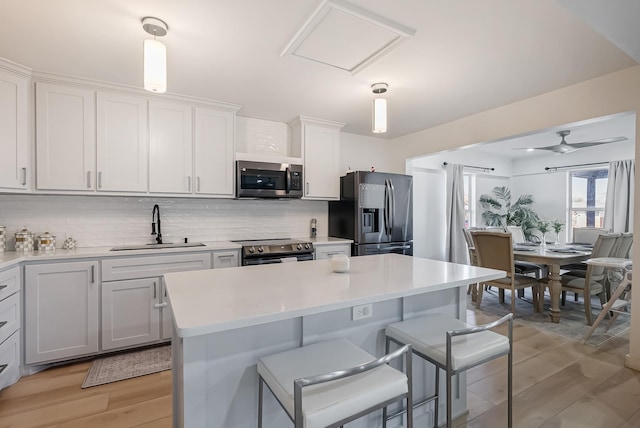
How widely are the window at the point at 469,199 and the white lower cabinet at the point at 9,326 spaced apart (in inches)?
253

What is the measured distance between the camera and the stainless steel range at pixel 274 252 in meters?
3.05

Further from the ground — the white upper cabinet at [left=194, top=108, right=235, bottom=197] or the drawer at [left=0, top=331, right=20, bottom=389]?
the white upper cabinet at [left=194, top=108, right=235, bottom=197]

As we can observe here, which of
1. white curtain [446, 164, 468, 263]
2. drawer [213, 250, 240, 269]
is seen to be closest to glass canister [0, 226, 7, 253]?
drawer [213, 250, 240, 269]

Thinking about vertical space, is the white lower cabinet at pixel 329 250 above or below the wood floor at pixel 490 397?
above

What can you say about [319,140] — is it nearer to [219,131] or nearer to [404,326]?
[219,131]

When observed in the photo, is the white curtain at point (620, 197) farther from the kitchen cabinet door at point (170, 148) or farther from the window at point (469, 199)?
the kitchen cabinet door at point (170, 148)

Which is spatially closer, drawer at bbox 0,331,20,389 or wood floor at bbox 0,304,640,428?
wood floor at bbox 0,304,640,428

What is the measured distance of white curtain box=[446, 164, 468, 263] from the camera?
17.7ft

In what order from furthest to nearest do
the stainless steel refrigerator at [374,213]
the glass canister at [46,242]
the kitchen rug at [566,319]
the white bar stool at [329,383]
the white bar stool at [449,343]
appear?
1. the stainless steel refrigerator at [374,213]
2. the kitchen rug at [566,319]
3. the glass canister at [46,242]
4. the white bar stool at [449,343]
5. the white bar stool at [329,383]

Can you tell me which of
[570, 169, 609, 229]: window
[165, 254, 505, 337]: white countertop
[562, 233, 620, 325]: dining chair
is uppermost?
[570, 169, 609, 229]: window

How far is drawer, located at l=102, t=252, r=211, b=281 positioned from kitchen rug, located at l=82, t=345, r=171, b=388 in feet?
2.18

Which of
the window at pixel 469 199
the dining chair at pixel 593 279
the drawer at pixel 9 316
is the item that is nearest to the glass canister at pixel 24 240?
the drawer at pixel 9 316

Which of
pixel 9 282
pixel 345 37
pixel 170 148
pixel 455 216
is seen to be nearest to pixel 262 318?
pixel 345 37

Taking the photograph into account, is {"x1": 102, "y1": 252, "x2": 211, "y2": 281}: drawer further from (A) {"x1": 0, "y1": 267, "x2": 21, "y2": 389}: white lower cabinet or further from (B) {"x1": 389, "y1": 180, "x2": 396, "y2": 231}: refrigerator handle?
(B) {"x1": 389, "y1": 180, "x2": 396, "y2": 231}: refrigerator handle
